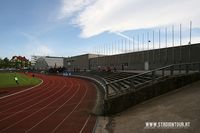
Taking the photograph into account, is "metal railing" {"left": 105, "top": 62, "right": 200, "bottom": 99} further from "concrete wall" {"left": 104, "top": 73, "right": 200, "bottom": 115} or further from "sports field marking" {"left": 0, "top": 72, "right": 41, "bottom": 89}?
"sports field marking" {"left": 0, "top": 72, "right": 41, "bottom": 89}

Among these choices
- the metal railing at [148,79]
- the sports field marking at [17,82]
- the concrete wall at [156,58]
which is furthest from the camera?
the sports field marking at [17,82]

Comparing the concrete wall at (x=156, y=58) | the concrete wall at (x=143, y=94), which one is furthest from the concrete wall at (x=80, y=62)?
the concrete wall at (x=143, y=94)

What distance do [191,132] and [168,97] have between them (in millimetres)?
4640

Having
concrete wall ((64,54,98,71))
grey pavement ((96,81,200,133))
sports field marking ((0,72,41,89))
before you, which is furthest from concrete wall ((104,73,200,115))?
concrete wall ((64,54,98,71))

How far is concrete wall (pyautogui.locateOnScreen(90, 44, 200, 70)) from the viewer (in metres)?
27.6

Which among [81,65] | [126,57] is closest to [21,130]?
[126,57]

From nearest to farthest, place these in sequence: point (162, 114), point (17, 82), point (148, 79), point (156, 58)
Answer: point (162, 114) → point (148, 79) → point (156, 58) → point (17, 82)

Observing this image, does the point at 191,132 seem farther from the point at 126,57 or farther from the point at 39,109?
the point at 126,57

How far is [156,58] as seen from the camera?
35500 millimetres

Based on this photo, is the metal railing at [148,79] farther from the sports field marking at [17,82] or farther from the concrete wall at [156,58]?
the sports field marking at [17,82]

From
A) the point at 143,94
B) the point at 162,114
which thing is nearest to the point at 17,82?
the point at 143,94

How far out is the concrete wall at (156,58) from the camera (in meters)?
27.6

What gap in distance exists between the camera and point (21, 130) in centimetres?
1069

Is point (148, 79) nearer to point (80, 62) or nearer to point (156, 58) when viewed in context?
point (156, 58)
